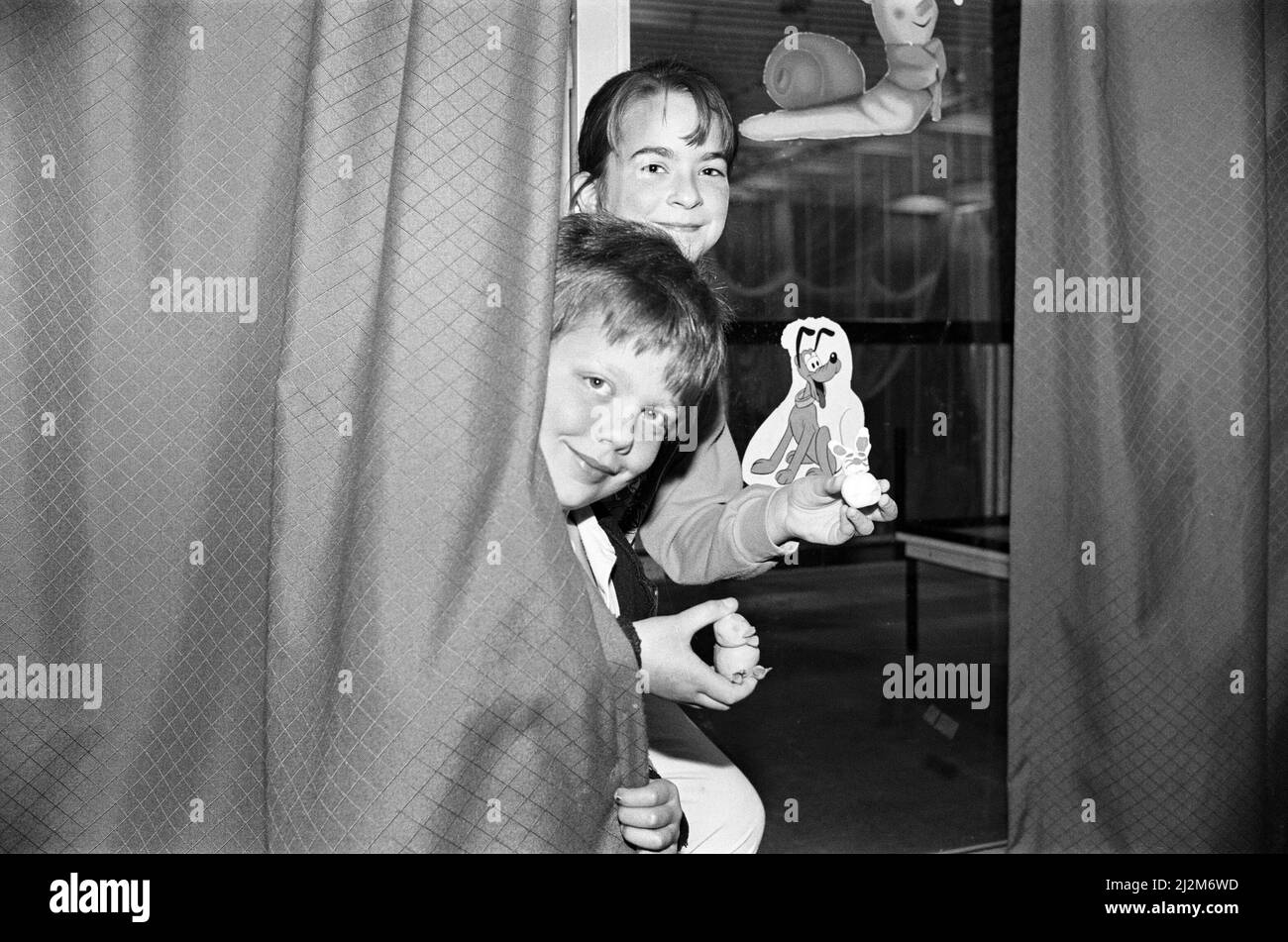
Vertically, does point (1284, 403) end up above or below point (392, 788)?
above

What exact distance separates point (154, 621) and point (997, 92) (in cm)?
159

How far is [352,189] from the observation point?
1047 mm

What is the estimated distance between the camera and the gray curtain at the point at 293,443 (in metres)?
0.99

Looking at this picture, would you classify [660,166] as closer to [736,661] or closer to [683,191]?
[683,191]

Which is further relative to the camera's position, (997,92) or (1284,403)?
(997,92)

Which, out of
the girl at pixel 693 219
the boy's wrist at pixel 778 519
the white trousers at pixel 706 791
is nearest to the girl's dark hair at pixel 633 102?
the girl at pixel 693 219

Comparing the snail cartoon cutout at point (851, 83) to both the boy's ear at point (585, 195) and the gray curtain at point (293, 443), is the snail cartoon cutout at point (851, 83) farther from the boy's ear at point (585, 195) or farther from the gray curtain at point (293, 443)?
the gray curtain at point (293, 443)

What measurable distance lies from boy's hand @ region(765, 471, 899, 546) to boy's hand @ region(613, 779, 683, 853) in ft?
1.19

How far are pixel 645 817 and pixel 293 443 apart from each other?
1.73ft

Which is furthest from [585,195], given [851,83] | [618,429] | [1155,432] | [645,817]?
[1155,432]

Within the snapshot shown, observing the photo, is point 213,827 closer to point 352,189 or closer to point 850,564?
point 352,189
